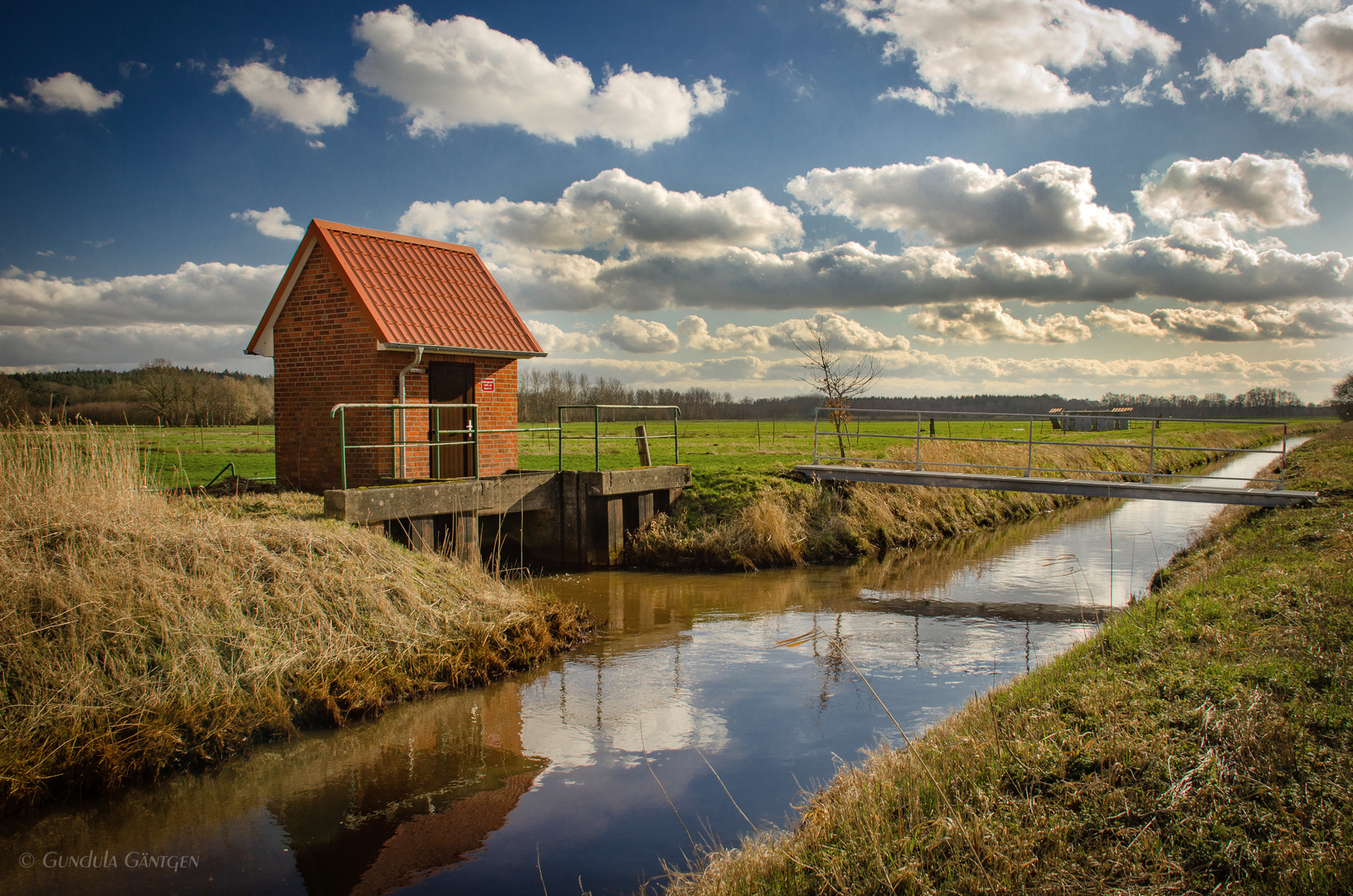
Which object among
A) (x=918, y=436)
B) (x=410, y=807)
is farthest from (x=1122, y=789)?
(x=918, y=436)

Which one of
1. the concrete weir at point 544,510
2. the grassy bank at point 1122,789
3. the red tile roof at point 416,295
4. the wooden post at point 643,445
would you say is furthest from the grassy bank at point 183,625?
the wooden post at point 643,445

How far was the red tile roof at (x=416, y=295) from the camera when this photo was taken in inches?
556

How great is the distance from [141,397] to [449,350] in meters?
23.9

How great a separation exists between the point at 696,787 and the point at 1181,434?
2238 inches

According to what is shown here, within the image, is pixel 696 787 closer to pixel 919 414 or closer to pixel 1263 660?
pixel 1263 660

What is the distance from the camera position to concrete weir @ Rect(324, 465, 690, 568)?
12.5 metres

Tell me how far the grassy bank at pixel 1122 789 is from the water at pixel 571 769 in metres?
1.09

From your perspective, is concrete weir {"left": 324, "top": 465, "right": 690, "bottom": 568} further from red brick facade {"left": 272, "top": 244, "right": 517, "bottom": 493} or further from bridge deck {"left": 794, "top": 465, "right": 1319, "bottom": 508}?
bridge deck {"left": 794, "top": 465, "right": 1319, "bottom": 508}

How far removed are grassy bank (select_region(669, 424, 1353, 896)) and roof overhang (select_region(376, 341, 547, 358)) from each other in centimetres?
1083

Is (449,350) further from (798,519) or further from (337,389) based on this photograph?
(798,519)

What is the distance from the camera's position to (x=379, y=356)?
13.9 meters

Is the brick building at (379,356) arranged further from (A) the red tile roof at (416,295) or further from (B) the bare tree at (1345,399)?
(B) the bare tree at (1345,399)

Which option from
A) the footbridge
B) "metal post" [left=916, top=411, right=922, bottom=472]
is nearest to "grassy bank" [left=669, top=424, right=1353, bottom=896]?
the footbridge

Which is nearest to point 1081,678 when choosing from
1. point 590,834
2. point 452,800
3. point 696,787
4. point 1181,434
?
point 696,787
